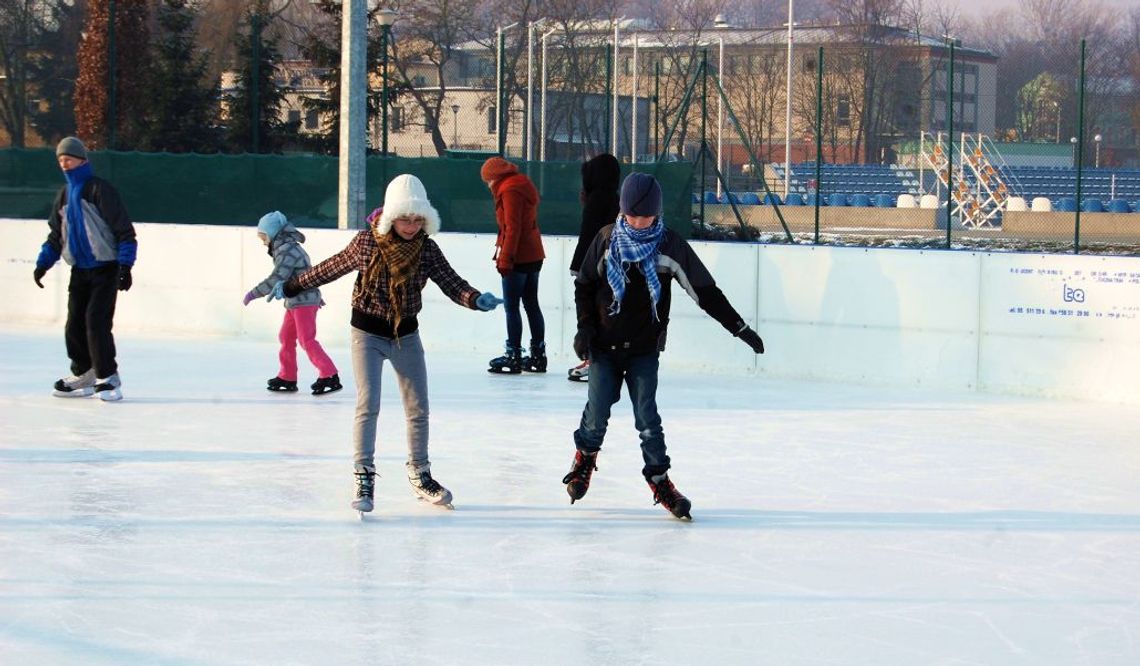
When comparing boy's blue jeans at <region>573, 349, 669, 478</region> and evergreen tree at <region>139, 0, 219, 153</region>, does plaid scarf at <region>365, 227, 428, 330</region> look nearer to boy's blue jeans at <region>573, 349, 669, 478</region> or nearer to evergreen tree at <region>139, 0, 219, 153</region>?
boy's blue jeans at <region>573, 349, 669, 478</region>

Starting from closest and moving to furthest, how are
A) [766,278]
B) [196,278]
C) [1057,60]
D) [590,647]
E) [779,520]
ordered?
[590,647] < [779,520] < [766,278] < [196,278] < [1057,60]

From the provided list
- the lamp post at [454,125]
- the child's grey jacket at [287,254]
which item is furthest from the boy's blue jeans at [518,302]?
the lamp post at [454,125]

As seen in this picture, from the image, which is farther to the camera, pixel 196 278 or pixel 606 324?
pixel 196 278

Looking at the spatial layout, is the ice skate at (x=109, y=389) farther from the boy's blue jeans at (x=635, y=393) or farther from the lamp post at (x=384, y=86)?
the lamp post at (x=384, y=86)

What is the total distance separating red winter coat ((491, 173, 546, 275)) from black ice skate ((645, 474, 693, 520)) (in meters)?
4.33

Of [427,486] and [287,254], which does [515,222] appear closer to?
[287,254]

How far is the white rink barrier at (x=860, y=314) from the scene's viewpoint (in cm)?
958

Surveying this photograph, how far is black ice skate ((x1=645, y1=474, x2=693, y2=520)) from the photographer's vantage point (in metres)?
6.04

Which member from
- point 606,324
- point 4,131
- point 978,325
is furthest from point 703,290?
point 4,131

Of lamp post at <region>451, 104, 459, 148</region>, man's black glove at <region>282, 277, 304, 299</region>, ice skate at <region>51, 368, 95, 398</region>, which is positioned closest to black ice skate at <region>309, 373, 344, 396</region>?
ice skate at <region>51, 368, 95, 398</region>

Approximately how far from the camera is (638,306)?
595cm

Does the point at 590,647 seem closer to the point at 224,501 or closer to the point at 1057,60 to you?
the point at 224,501

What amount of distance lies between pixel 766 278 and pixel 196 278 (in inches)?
190

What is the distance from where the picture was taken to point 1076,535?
5.93 meters
